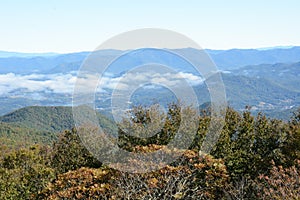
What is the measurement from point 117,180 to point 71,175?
1.75m

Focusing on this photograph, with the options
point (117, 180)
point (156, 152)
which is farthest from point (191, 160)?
point (117, 180)

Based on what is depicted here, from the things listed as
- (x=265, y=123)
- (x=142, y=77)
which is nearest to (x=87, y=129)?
(x=142, y=77)

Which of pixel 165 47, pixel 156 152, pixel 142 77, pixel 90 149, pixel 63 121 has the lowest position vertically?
pixel 63 121

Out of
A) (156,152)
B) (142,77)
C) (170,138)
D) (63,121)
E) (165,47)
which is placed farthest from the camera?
(63,121)

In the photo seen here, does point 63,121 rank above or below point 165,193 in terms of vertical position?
below

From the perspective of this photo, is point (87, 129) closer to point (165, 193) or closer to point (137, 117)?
point (137, 117)

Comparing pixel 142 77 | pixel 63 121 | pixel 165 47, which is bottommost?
pixel 63 121

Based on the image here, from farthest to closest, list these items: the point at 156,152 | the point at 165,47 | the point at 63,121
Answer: the point at 63,121 → the point at 156,152 → the point at 165,47

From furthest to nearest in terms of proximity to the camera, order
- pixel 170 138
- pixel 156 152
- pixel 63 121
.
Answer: pixel 63 121 → pixel 170 138 → pixel 156 152

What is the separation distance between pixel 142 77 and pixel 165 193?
4769 millimetres

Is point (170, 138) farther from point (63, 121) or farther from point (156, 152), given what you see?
point (63, 121)

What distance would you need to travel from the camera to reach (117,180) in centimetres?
1266

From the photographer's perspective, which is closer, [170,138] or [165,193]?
[165,193]

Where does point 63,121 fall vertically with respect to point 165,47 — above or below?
below
